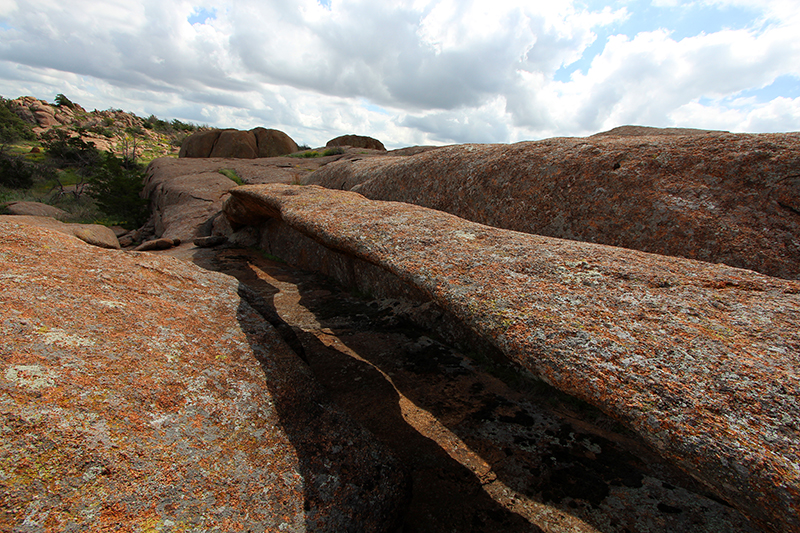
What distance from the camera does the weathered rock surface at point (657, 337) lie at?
149 cm

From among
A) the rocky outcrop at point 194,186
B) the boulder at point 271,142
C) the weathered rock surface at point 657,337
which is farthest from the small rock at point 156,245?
the boulder at point 271,142

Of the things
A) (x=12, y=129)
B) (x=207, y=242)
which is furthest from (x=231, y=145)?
(x=12, y=129)

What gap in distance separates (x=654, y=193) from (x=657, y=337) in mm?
2784

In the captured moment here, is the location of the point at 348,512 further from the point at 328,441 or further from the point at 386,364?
the point at 386,364

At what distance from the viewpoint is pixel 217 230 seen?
10180 mm

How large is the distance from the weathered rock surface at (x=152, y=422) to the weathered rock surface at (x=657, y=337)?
1.30 meters

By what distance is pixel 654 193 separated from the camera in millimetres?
4070

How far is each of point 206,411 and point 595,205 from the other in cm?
436

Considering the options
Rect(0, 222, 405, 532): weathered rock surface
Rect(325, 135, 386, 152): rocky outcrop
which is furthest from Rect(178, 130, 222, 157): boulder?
Rect(0, 222, 405, 532): weathered rock surface

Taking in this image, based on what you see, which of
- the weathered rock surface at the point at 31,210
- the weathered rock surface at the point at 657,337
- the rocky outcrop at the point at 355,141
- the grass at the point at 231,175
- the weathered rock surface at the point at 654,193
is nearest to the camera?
the weathered rock surface at the point at 657,337

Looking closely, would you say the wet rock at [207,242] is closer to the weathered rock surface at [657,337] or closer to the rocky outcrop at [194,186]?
the rocky outcrop at [194,186]

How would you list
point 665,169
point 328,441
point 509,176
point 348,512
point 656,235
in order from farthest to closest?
point 509,176 → point 665,169 → point 656,235 → point 328,441 → point 348,512

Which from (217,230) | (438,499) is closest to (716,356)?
(438,499)

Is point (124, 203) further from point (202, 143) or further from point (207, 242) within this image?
point (202, 143)
